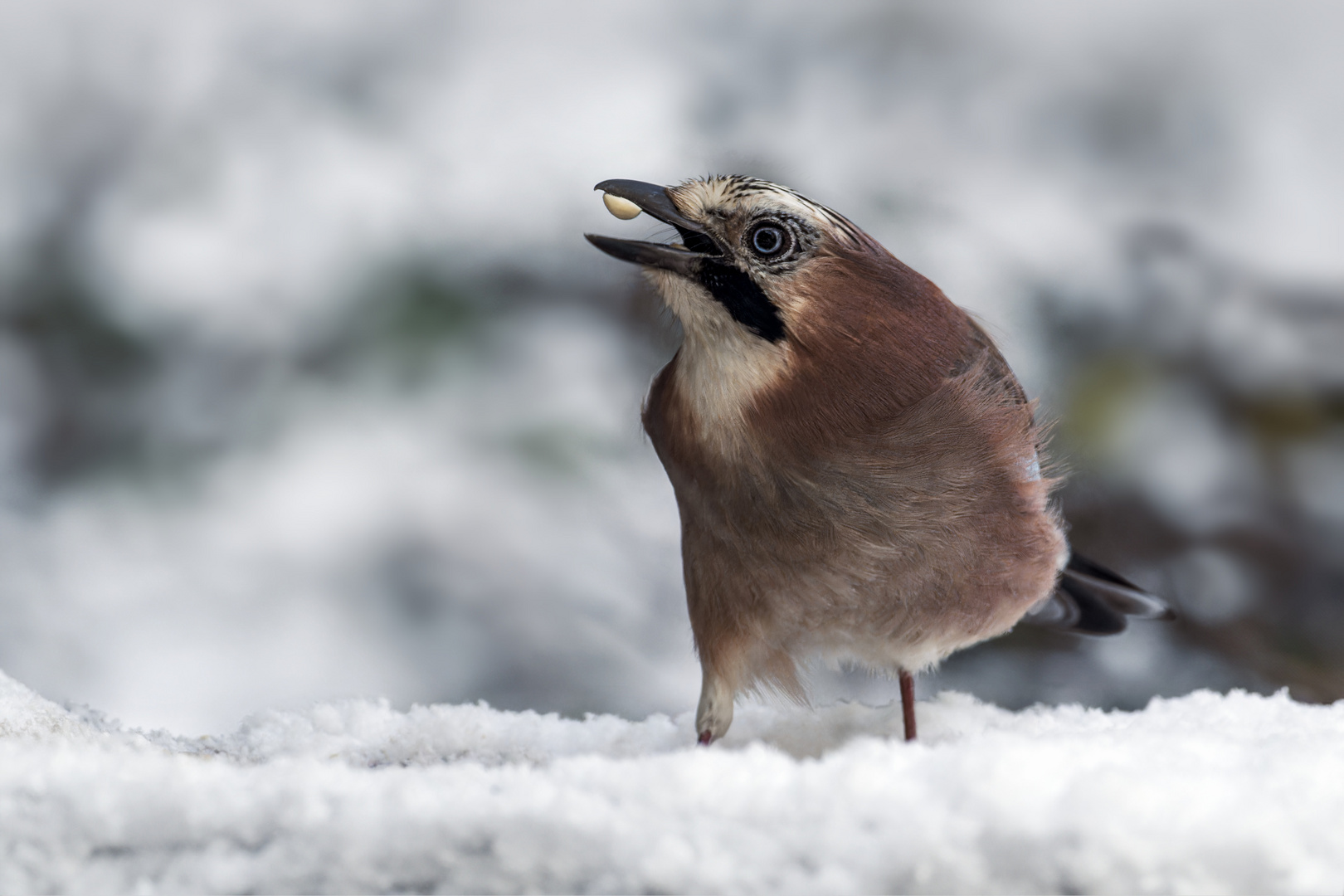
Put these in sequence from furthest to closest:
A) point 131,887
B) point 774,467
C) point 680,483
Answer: point 680,483 < point 774,467 < point 131,887

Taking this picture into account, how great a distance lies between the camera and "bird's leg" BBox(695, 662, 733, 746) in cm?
178

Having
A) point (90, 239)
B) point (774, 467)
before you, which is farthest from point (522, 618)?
point (774, 467)

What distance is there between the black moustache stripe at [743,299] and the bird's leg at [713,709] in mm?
560

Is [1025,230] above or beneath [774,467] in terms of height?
above

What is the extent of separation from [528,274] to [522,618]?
1015 mm

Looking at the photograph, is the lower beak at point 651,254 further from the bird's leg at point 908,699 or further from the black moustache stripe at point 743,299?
the bird's leg at point 908,699

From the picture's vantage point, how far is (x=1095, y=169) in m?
3.48

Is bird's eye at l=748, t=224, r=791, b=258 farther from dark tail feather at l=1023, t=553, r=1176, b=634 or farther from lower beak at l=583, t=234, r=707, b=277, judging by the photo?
dark tail feather at l=1023, t=553, r=1176, b=634

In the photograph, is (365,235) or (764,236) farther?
(365,235)

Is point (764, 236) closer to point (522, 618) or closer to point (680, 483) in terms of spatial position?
point (680, 483)

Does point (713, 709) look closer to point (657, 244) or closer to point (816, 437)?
point (816, 437)

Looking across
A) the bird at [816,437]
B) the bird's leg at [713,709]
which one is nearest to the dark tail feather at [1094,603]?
the bird at [816,437]

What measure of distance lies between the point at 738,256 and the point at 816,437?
293 millimetres

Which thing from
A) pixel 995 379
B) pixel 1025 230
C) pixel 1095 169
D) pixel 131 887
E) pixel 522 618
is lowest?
pixel 131 887
